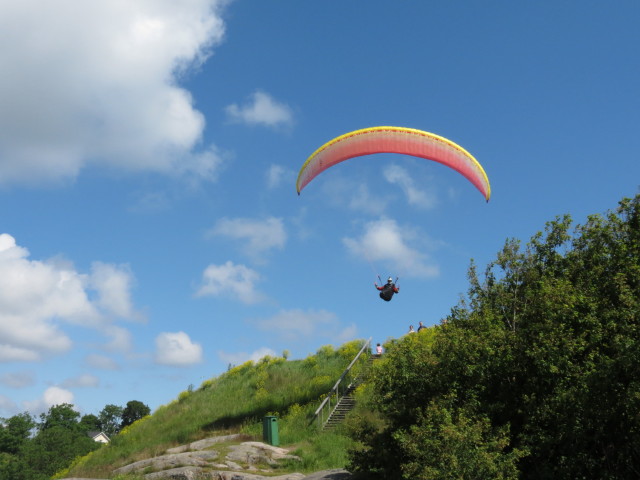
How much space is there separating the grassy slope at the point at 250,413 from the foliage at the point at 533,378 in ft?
24.8

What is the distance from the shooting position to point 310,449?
2398 cm

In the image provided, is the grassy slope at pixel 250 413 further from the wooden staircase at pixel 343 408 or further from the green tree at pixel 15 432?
the green tree at pixel 15 432

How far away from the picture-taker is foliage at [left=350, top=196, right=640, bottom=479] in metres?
12.5

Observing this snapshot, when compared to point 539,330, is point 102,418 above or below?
above

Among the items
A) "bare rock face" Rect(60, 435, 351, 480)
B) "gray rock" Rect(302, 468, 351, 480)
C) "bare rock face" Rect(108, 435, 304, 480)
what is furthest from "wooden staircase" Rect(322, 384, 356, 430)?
"gray rock" Rect(302, 468, 351, 480)

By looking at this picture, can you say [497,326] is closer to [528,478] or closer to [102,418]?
[528,478]

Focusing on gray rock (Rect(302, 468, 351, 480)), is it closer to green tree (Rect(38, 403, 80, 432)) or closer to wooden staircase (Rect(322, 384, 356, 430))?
wooden staircase (Rect(322, 384, 356, 430))

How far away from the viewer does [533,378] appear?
14.6m

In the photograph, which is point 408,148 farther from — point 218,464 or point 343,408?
point 218,464

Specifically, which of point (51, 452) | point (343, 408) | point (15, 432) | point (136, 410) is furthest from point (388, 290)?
point (136, 410)

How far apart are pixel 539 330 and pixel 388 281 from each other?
45.6 ft

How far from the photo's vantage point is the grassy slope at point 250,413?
85.1ft

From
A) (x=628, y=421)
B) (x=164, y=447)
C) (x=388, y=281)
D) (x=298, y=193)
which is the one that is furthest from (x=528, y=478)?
(x=164, y=447)

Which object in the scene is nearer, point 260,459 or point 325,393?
point 260,459
